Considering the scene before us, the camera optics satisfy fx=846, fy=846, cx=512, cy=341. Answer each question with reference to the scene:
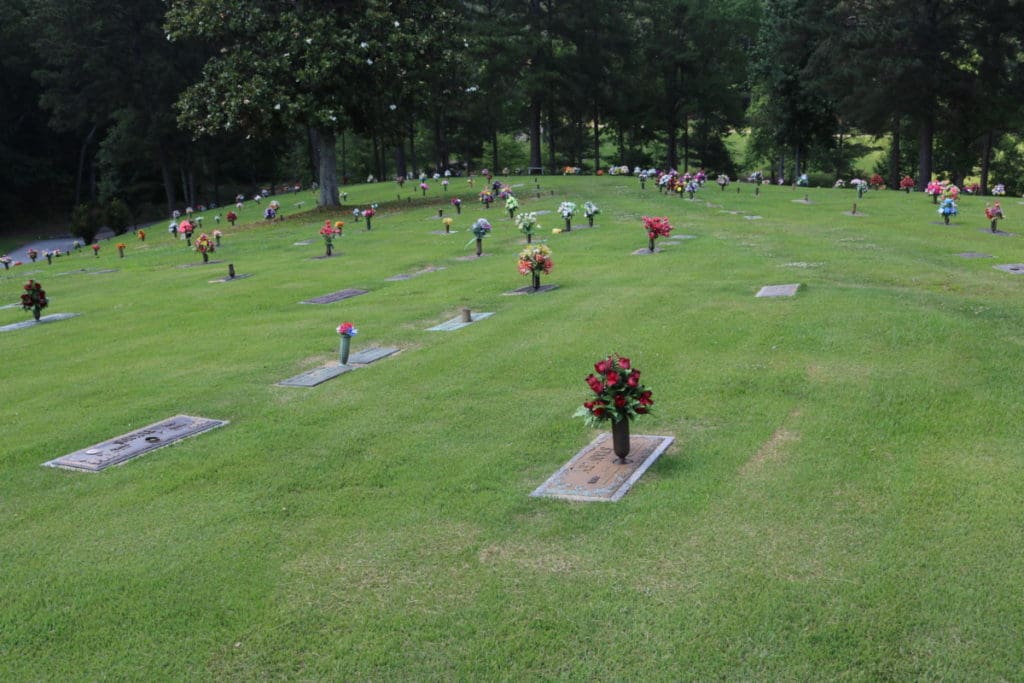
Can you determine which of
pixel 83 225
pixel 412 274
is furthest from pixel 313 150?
pixel 412 274

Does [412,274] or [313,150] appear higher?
[313,150]

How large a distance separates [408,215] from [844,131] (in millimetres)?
43814

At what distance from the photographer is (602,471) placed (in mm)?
8742

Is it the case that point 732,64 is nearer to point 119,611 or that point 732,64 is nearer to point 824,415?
point 824,415

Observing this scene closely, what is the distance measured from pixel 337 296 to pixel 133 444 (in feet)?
35.2

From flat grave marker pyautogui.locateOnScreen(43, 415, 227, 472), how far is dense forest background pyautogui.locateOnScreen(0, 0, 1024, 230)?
1123 inches

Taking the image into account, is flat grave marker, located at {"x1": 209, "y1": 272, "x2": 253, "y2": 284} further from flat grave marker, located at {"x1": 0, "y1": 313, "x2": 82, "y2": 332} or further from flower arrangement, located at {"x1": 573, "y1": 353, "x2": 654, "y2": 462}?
flower arrangement, located at {"x1": 573, "y1": 353, "x2": 654, "y2": 462}

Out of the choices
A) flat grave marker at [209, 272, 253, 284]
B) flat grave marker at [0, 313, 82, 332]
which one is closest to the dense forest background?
flat grave marker at [209, 272, 253, 284]

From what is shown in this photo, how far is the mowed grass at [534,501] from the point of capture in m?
5.89

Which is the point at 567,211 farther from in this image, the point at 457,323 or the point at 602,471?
the point at 602,471

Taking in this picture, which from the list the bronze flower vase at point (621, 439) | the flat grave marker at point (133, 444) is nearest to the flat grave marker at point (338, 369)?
the flat grave marker at point (133, 444)

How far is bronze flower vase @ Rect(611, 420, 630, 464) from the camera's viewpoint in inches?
346

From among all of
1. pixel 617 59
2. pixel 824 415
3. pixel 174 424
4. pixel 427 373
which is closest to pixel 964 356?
pixel 824 415

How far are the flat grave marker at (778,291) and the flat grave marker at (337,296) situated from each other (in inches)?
387
